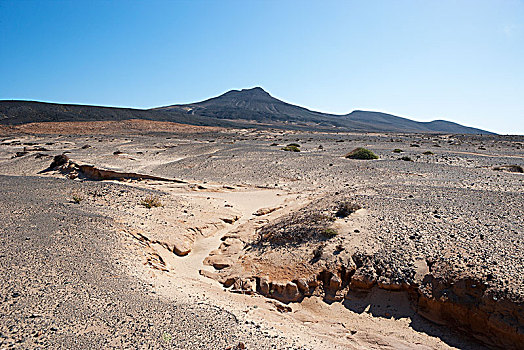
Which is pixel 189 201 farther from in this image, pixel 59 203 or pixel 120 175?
pixel 120 175

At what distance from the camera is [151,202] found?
1197 centimetres

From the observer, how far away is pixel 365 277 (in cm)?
662

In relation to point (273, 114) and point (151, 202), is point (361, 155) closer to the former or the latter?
point (151, 202)

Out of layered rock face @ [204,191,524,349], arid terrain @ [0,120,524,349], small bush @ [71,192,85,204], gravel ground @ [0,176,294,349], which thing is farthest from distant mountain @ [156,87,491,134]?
gravel ground @ [0,176,294,349]

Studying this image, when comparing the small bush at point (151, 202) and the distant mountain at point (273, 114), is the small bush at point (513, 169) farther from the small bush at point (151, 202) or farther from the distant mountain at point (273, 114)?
the distant mountain at point (273, 114)

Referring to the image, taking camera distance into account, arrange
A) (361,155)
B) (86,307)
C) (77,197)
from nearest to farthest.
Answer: (86,307), (77,197), (361,155)

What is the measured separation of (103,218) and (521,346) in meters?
9.33

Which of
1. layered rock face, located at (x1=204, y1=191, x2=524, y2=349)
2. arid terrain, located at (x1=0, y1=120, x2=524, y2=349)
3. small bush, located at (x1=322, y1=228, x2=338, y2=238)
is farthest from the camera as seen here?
small bush, located at (x1=322, y1=228, x2=338, y2=238)

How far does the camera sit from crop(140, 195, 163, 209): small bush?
38.5 feet

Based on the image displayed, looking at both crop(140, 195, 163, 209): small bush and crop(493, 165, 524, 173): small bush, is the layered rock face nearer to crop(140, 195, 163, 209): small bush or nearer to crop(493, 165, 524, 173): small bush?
crop(140, 195, 163, 209): small bush

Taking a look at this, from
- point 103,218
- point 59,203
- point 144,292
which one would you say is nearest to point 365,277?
point 144,292

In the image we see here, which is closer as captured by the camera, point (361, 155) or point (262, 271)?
point (262, 271)

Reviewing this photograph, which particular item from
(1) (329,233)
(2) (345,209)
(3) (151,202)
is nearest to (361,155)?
(2) (345,209)

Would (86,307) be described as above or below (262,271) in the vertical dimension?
above
